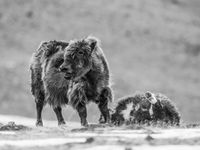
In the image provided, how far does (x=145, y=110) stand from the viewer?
16.3 metres

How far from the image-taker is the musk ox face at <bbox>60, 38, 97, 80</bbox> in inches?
603

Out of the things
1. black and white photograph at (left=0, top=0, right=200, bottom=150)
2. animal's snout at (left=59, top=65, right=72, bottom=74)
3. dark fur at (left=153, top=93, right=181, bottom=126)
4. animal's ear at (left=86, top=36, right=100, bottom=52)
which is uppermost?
black and white photograph at (left=0, top=0, right=200, bottom=150)

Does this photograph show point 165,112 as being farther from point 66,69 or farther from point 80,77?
point 66,69

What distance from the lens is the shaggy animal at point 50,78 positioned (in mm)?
16625

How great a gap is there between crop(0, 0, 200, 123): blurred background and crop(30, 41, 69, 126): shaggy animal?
53011mm

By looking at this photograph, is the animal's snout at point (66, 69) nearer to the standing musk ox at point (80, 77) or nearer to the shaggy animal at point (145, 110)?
the standing musk ox at point (80, 77)

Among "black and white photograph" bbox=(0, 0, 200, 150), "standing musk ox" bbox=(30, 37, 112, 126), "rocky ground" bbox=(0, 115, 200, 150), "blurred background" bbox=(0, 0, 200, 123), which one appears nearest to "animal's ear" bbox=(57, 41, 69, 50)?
"standing musk ox" bbox=(30, 37, 112, 126)

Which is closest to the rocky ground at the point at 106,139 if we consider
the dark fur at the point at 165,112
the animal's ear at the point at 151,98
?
the dark fur at the point at 165,112

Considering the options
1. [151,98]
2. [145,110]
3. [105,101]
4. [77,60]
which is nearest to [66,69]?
[77,60]

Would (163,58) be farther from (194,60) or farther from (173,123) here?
(173,123)

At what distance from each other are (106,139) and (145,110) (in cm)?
479

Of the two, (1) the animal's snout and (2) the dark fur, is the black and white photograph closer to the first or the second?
(2) the dark fur

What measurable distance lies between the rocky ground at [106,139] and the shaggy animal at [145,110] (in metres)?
2.71

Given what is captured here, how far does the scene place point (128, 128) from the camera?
13352 millimetres
